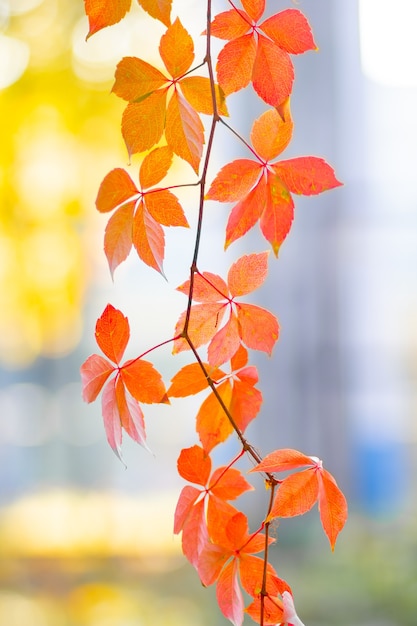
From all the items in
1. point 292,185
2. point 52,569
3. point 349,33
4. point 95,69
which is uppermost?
point 349,33

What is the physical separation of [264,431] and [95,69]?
1.45 metres

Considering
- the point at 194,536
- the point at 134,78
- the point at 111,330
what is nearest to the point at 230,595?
the point at 194,536

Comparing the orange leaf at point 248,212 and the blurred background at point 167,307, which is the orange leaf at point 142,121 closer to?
the orange leaf at point 248,212

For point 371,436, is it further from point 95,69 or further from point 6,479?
point 95,69

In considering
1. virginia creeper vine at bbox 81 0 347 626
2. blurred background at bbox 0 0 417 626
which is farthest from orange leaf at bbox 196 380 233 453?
blurred background at bbox 0 0 417 626

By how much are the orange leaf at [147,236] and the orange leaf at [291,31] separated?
9 cm

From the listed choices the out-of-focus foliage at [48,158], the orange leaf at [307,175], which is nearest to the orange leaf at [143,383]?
the orange leaf at [307,175]

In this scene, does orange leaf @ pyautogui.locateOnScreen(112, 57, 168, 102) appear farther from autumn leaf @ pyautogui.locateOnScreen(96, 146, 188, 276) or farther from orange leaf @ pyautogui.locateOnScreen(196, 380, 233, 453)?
orange leaf @ pyautogui.locateOnScreen(196, 380, 233, 453)

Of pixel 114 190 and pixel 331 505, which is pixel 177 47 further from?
pixel 331 505

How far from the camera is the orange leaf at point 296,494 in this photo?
0.99ft

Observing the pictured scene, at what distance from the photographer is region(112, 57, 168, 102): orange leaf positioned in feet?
1.03

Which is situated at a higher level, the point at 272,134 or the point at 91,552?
the point at 272,134

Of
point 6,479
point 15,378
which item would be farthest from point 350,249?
point 6,479

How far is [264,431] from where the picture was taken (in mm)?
2812
